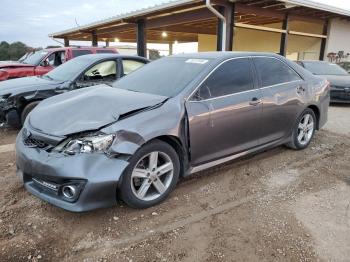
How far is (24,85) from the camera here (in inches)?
227

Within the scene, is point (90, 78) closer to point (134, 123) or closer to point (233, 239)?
point (134, 123)

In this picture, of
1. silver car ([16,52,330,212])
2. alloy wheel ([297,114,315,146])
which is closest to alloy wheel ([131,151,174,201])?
silver car ([16,52,330,212])

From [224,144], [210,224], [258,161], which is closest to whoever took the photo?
[210,224]

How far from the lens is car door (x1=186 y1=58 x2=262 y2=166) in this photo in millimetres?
3428

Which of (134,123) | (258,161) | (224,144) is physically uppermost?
(134,123)

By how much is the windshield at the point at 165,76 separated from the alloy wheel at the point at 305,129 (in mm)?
2114

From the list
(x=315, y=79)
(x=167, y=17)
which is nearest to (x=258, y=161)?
(x=315, y=79)

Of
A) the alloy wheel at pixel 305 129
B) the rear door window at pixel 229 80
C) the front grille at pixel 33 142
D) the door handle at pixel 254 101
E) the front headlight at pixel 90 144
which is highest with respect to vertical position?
the rear door window at pixel 229 80

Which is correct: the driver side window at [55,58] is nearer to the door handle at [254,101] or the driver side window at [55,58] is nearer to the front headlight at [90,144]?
the door handle at [254,101]

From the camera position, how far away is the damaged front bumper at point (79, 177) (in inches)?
105

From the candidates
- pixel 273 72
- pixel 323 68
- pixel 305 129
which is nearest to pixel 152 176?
pixel 273 72

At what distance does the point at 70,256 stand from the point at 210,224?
48.6 inches

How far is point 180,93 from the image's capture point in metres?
3.42

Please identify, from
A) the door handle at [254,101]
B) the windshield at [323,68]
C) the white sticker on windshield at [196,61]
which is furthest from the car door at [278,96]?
the windshield at [323,68]
